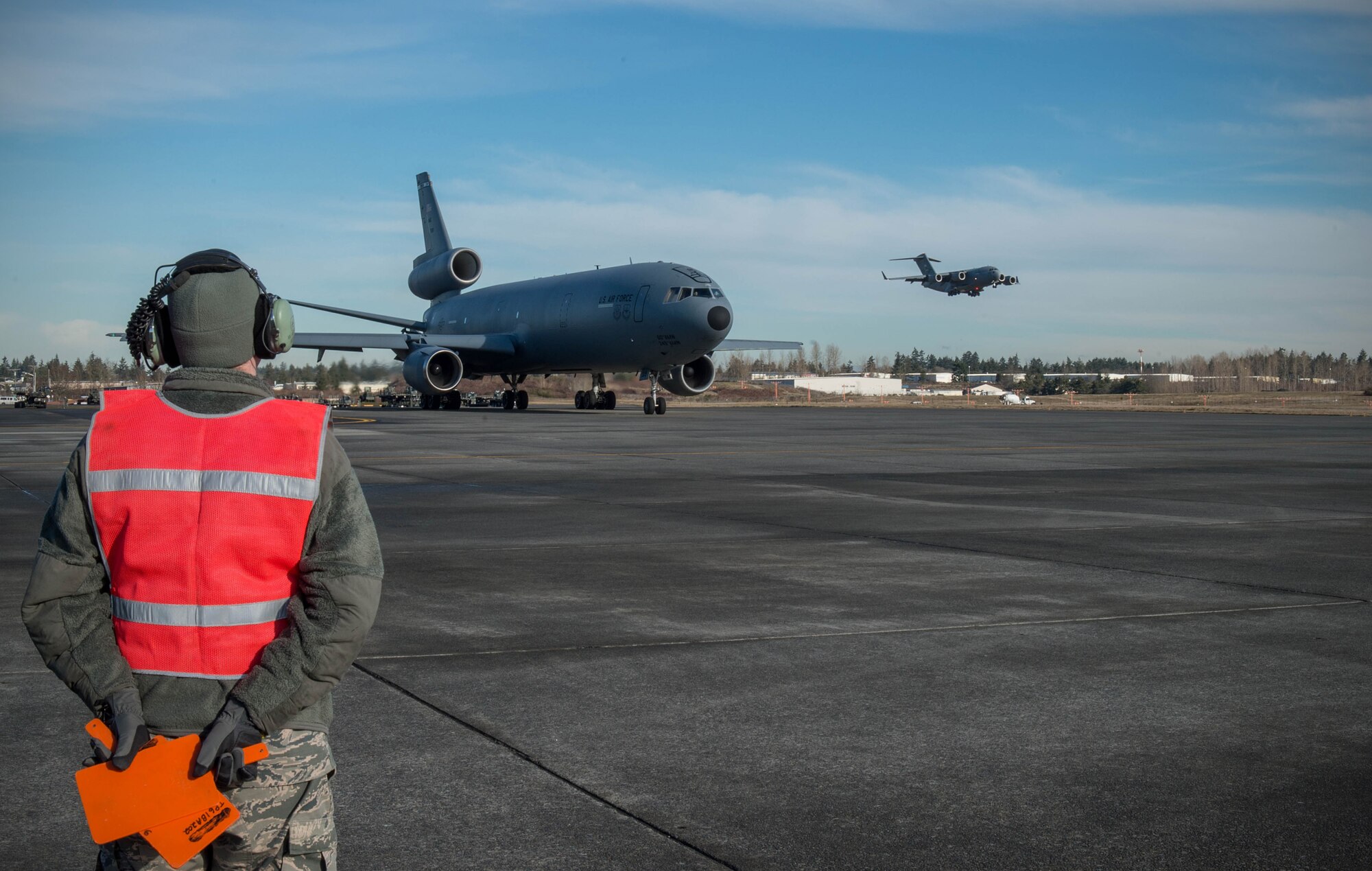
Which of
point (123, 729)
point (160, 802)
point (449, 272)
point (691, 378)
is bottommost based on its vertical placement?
point (160, 802)

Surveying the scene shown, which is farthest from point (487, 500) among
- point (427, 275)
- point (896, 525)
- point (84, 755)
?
point (427, 275)

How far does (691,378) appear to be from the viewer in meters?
38.2

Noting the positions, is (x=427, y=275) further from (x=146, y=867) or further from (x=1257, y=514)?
(x=146, y=867)

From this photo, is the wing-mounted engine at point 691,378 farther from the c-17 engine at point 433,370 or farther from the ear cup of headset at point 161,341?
the ear cup of headset at point 161,341

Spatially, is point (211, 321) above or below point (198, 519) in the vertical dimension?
above

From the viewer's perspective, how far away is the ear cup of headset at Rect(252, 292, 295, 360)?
100 inches

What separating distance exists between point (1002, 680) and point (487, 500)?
28.0 feet

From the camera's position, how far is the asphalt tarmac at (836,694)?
3.63 m

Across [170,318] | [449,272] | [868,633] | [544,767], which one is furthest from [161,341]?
[449,272]

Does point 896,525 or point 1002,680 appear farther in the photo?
point 896,525

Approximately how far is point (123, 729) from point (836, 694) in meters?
3.46

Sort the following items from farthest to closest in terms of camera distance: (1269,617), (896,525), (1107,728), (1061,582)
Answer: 1. (896,525)
2. (1061,582)
3. (1269,617)
4. (1107,728)

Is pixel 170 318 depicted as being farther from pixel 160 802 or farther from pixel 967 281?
pixel 967 281

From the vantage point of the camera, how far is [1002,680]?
17.7ft
